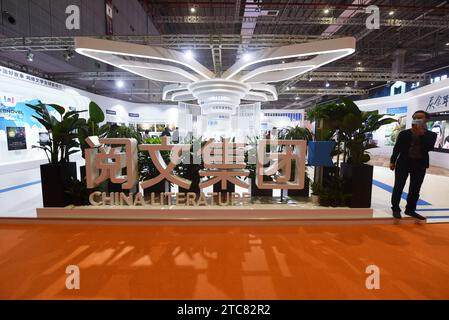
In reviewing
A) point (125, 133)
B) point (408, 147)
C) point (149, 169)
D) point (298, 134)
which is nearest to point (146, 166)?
point (149, 169)

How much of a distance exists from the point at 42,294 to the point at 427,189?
6866 mm

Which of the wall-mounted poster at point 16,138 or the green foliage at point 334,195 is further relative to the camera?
the wall-mounted poster at point 16,138

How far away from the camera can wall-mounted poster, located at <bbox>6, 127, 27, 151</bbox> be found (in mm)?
7434

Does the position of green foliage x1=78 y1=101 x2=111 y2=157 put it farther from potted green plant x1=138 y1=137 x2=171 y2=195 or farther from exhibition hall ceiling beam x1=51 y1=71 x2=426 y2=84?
exhibition hall ceiling beam x1=51 y1=71 x2=426 y2=84

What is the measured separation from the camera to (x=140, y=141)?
394cm

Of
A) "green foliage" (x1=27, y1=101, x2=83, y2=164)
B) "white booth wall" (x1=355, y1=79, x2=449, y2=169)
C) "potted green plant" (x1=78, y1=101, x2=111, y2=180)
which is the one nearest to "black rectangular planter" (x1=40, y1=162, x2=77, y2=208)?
"green foliage" (x1=27, y1=101, x2=83, y2=164)

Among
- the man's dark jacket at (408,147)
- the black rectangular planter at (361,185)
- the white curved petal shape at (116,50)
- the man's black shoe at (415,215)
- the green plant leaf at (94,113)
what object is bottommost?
the man's black shoe at (415,215)

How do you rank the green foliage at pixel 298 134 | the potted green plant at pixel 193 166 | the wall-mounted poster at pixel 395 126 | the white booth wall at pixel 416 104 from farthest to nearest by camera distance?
the wall-mounted poster at pixel 395 126 → the white booth wall at pixel 416 104 → the green foliage at pixel 298 134 → the potted green plant at pixel 193 166

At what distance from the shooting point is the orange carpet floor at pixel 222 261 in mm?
1941

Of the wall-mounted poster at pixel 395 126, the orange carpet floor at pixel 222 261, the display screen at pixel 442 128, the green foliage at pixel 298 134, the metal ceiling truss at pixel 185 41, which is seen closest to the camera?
the orange carpet floor at pixel 222 261

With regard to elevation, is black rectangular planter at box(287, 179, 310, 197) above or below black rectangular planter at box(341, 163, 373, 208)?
below

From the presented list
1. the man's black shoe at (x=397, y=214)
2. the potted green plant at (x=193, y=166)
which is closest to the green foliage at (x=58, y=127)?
the potted green plant at (x=193, y=166)

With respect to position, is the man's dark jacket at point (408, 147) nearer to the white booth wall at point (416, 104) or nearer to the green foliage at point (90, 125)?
the green foliage at point (90, 125)
